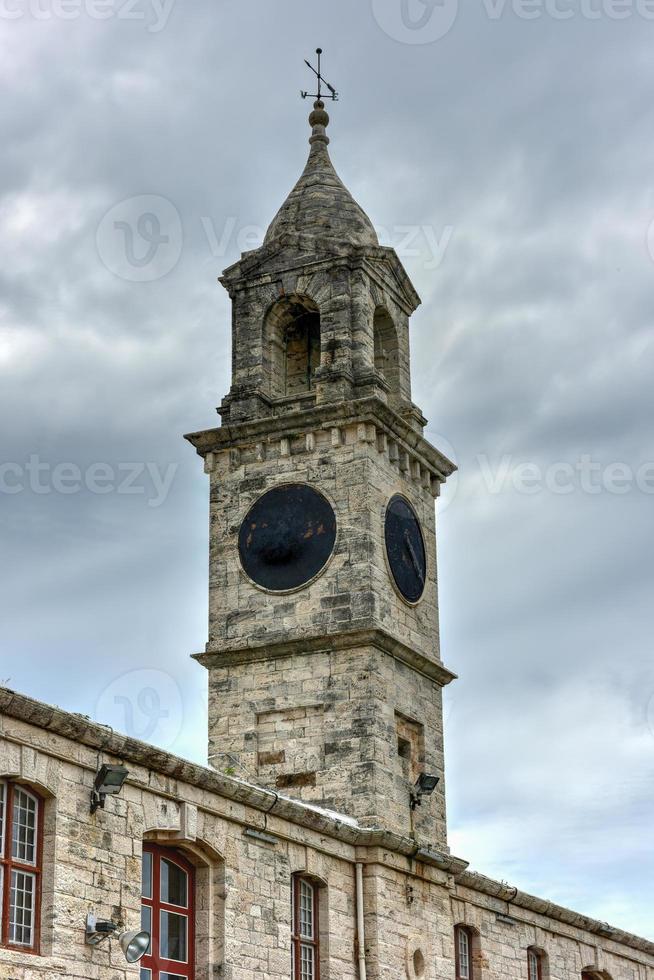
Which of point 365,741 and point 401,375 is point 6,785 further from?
point 401,375

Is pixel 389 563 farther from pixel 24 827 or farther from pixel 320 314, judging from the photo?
pixel 24 827

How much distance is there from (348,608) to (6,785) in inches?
475

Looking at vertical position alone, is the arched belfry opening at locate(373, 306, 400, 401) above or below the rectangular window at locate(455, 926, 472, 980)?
above

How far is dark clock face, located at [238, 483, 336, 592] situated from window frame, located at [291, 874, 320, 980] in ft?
23.0

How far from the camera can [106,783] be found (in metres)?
21.4

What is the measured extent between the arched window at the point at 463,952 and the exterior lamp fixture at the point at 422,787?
3.17m

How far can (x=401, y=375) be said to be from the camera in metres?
36.0

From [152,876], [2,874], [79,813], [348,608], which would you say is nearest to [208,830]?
[152,876]

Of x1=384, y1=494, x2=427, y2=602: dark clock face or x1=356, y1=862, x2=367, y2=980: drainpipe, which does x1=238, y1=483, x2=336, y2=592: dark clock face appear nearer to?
x1=384, y1=494, x2=427, y2=602: dark clock face

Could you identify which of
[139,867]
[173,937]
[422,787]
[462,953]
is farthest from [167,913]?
[462,953]

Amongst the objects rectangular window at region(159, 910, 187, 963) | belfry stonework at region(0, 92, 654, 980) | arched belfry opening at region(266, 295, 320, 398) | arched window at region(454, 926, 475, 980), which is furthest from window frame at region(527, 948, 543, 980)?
arched belfry opening at region(266, 295, 320, 398)

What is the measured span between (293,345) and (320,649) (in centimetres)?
850

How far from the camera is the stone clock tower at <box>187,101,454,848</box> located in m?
30.8

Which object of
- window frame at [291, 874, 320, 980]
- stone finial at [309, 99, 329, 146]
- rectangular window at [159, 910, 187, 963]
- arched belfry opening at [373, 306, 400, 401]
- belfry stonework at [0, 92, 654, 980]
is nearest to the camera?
belfry stonework at [0, 92, 654, 980]
